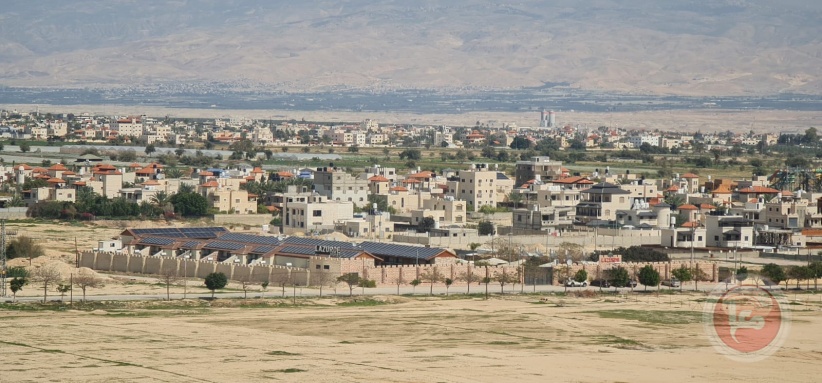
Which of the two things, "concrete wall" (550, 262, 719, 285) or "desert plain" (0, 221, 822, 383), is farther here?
"concrete wall" (550, 262, 719, 285)

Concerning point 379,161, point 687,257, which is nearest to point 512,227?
point 687,257

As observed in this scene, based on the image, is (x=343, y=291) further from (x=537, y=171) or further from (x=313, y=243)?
(x=537, y=171)

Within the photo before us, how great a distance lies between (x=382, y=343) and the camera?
3653 cm

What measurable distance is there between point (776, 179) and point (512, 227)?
2925cm

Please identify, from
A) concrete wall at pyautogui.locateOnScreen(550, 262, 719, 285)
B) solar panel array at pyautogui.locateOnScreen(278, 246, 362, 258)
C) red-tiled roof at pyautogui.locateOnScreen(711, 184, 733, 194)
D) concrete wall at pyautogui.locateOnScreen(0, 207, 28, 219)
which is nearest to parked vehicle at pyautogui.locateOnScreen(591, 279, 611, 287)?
concrete wall at pyautogui.locateOnScreen(550, 262, 719, 285)

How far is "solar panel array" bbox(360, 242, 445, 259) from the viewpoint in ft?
165

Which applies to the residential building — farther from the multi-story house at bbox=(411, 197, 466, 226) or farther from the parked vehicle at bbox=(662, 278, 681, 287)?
the parked vehicle at bbox=(662, 278, 681, 287)

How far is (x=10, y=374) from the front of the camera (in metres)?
31.2

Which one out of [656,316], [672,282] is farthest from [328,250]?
[656,316]

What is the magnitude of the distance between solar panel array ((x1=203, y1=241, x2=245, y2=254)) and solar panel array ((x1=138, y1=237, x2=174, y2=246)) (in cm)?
163

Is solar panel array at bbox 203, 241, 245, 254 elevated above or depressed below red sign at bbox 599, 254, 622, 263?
above

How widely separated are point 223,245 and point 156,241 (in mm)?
2912

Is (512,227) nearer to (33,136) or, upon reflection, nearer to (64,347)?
(64,347)

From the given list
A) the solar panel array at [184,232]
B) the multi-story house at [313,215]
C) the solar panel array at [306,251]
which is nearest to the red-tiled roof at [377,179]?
the multi-story house at [313,215]
